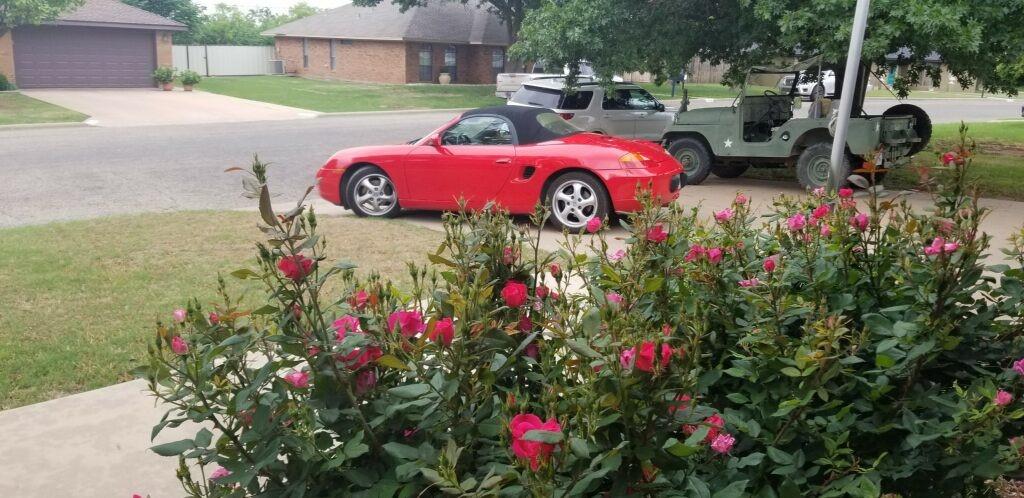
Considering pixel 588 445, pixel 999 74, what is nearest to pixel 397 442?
pixel 588 445

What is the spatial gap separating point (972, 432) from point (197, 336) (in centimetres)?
209

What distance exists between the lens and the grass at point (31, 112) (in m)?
24.5

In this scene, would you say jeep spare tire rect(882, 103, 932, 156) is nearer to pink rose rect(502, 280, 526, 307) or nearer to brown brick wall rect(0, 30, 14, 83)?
pink rose rect(502, 280, 526, 307)

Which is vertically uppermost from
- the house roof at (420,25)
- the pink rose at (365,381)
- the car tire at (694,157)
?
the house roof at (420,25)

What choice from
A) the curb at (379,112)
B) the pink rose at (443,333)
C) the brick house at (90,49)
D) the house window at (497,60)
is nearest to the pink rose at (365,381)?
the pink rose at (443,333)

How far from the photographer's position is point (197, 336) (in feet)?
7.82

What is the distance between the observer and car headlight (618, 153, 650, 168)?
968 cm

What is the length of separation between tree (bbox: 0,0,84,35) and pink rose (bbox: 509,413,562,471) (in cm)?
3353

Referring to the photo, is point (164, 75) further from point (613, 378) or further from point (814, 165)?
point (613, 378)

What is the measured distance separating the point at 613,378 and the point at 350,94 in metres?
37.1

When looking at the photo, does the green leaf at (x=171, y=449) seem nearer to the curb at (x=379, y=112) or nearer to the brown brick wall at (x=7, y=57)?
the curb at (x=379, y=112)

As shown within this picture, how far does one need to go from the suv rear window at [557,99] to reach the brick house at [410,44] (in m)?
27.9

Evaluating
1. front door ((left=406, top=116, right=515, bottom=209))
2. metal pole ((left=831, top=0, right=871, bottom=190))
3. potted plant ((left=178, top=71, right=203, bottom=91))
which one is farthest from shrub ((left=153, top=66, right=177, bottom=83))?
metal pole ((left=831, top=0, right=871, bottom=190))

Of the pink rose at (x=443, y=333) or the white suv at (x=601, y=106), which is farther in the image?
the white suv at (x=601, y=106)
